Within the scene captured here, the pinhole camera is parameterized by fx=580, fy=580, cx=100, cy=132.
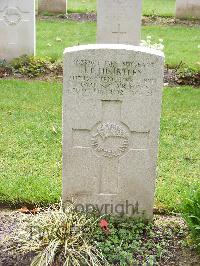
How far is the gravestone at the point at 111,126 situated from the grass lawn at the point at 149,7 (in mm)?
12077

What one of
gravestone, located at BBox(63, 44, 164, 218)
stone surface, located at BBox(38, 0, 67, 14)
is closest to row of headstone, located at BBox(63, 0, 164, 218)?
gravestone, located at BBox(63, 44, 164, 218)

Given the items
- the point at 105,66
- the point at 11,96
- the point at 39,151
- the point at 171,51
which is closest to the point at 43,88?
the point at 11,96

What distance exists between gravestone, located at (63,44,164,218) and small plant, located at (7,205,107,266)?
0.39 meters

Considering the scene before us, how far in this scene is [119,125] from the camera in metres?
4.69

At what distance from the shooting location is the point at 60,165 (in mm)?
6176

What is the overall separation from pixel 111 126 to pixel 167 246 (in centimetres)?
105

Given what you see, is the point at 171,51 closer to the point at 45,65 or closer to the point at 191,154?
the point at 45,65

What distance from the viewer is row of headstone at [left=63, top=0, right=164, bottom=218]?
4480 mm

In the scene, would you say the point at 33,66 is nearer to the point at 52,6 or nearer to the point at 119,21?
the point at 119,21

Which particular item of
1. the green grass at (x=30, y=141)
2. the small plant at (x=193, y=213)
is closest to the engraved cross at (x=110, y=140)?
the small plant at (x=193, y=213)

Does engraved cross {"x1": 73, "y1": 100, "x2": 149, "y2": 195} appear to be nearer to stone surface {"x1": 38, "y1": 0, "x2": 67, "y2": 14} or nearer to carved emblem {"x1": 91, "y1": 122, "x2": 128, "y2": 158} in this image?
carved emblem {"x1": 91, "y1": 122, "x2": 128, "y2": 158}

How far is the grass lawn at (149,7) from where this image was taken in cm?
1678

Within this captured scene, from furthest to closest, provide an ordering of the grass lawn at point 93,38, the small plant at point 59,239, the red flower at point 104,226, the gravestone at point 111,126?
1. the grass lawn at point 93,38
2. the red flower at point 104,226
3. the gravestone at point 111,126
4. the small plant at point 59,239

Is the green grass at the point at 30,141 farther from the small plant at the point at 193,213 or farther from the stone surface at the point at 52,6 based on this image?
the stone surface at the point at 52,6
